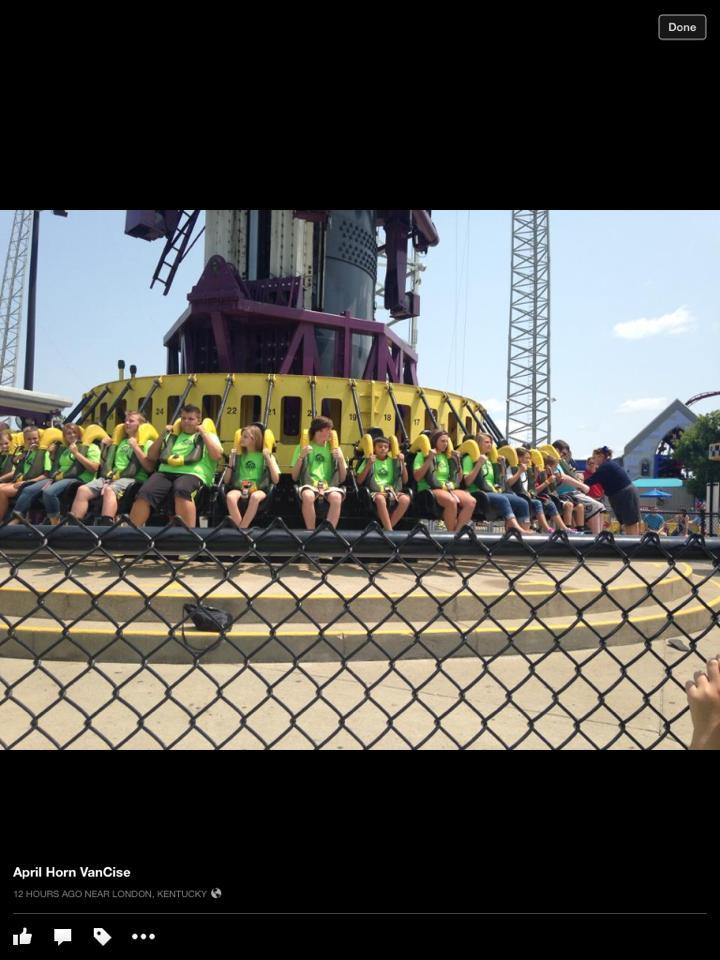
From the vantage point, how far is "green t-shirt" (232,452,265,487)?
6.75m

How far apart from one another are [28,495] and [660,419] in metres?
44.5

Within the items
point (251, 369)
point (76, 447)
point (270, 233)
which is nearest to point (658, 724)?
point (76, 447)

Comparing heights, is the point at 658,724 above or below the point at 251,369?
below

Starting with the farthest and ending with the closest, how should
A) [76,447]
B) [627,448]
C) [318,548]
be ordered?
[627,448] < [76,447] < [318,548]

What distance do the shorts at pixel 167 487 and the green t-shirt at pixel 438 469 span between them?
2810mm

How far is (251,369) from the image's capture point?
38.6 ft

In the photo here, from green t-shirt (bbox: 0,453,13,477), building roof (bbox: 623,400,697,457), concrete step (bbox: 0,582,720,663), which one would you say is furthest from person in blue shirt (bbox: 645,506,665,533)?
building roof (bbox: 623,400,697,457)

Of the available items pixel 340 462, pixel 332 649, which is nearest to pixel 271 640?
pixel 332 649

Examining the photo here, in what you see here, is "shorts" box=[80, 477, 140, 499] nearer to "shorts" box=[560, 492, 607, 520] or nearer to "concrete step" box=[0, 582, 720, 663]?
"concrete step" box=[0, 582, 720, 663]

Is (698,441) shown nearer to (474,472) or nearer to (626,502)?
(626,502)

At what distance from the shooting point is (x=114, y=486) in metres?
6.58
